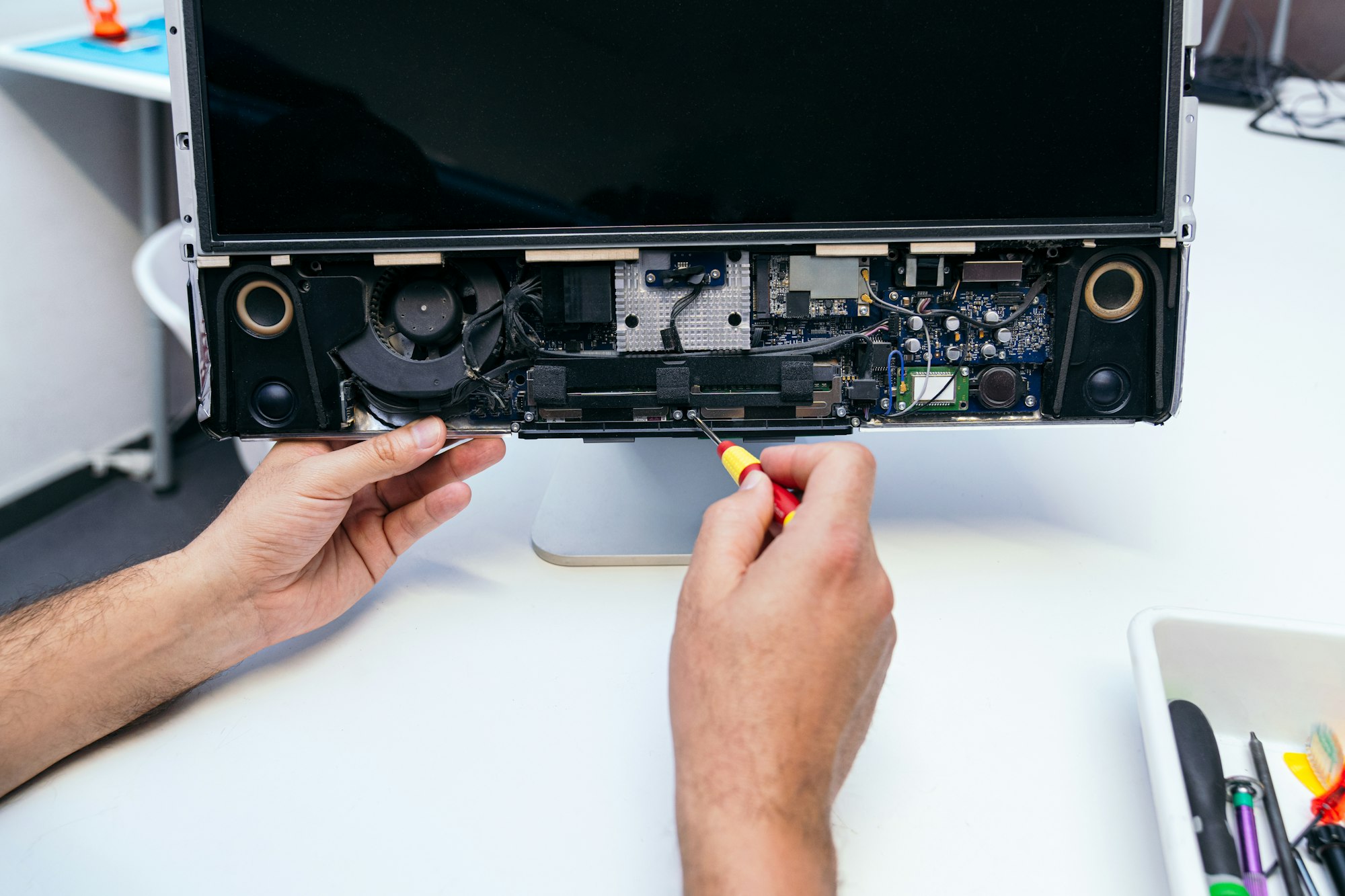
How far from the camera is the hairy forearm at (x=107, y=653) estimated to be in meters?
0.65

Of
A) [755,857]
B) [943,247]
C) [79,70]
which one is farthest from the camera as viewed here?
[79,70]

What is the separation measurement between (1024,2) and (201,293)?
791 millimetres

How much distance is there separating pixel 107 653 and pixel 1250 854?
890mm

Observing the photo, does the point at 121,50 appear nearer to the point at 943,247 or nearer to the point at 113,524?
the point at 113,524

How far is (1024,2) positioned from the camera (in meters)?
0.71

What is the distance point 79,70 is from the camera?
178 centimetres

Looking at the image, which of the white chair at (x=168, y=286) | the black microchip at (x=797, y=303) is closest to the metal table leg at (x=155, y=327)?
the white chair at (x=168, y=286)

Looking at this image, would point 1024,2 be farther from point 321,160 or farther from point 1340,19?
point 1340,19

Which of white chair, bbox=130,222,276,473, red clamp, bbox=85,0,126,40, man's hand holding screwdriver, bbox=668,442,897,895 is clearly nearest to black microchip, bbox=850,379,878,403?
man's hand holding screwdriver, bbox=668,442,897,895

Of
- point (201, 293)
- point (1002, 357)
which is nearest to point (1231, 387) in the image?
point (1002, 357)

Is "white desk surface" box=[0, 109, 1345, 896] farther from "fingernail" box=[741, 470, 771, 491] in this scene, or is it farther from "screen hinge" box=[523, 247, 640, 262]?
"screen hinge" box=[523, 247, 640, 262]

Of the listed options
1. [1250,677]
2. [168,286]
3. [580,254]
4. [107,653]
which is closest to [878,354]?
[580,254]

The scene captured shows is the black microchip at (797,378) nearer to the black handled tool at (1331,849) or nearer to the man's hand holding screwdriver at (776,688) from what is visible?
the man's hand holding screwdriver at (776,688)

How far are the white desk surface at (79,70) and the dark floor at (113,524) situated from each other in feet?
3.05
